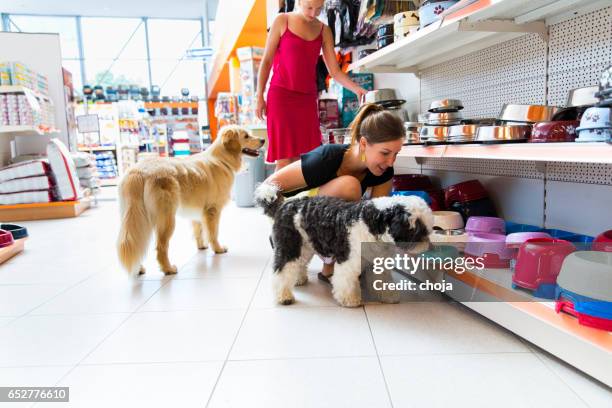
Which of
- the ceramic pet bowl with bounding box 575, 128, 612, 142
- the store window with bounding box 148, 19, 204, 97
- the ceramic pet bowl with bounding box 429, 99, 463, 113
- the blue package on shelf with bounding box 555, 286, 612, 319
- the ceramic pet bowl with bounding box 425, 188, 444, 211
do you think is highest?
the store window with bounding box 148, 19, 204, 97

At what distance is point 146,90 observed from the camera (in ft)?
42.7

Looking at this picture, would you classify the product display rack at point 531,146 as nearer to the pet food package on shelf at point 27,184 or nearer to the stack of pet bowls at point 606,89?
the stack of pet bowls at point 606,89

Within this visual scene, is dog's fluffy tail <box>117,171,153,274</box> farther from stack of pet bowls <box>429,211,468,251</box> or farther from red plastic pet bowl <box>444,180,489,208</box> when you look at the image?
red plastic pet bowl <box>444,180,489,208</box>

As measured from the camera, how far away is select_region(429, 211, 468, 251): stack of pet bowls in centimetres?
174

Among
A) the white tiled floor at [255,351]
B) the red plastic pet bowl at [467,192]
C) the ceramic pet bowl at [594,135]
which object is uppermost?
the ceramic pet bowl at [594,135]

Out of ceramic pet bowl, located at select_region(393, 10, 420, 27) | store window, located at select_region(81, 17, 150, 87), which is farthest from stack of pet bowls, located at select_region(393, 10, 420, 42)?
store window, located at select_region(81, 17, 150, 87)

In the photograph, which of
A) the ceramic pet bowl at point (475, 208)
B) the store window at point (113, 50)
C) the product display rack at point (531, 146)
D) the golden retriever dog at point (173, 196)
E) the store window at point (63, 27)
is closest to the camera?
the product display rack at point (531, 146)

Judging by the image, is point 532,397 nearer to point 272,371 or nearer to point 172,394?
Result: point 272,371

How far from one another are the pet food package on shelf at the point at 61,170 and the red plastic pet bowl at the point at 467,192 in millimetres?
4110

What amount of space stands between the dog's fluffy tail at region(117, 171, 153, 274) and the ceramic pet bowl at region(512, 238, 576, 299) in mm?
1726

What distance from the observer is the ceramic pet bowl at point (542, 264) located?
51.4 inches

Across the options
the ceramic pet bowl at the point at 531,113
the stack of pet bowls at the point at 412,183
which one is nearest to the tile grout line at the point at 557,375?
the ceramic pet bowl at the point at 531,113

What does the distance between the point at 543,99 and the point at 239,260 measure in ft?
5.97

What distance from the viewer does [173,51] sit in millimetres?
14305
